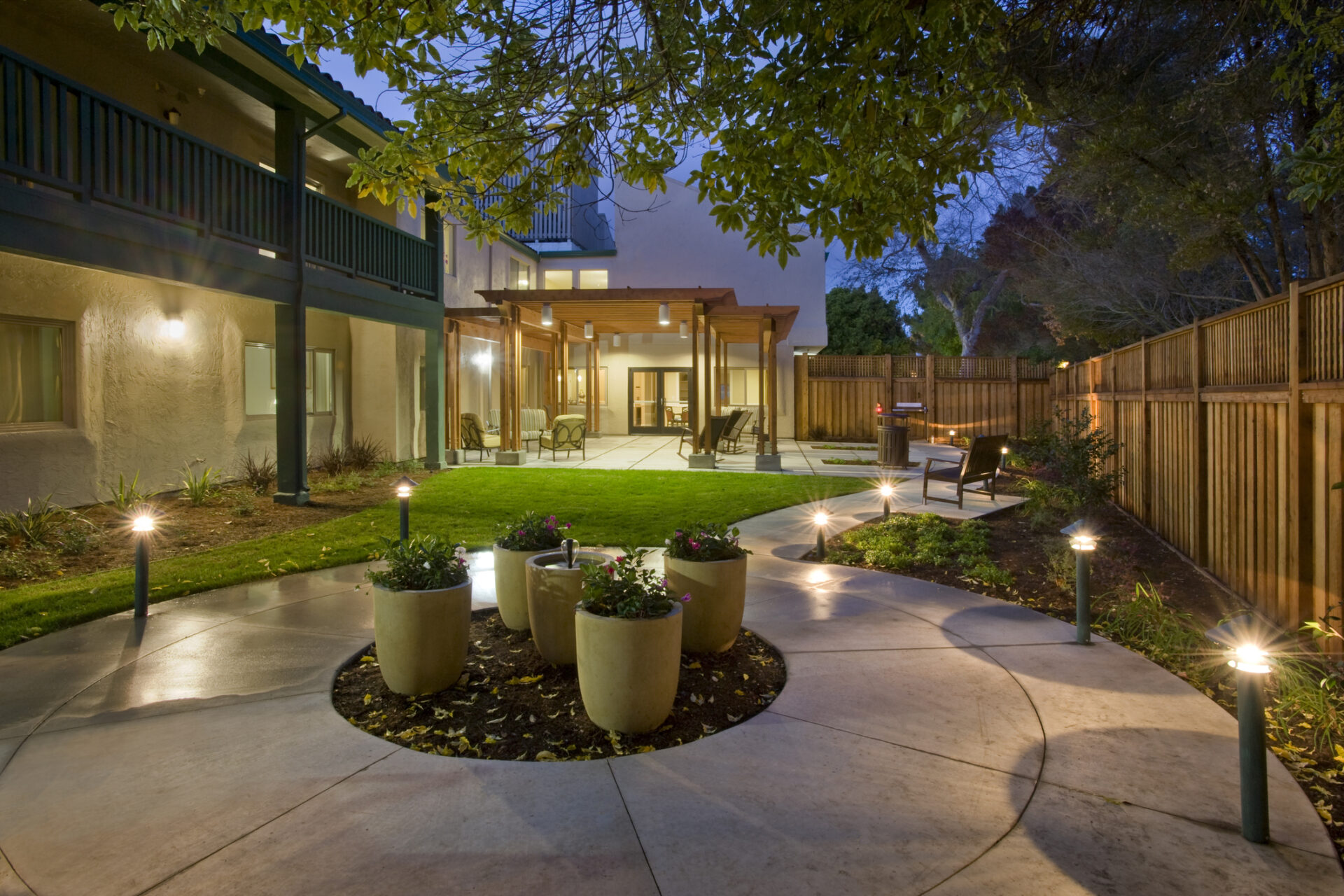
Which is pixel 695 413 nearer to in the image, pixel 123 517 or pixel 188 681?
pixel 123 517

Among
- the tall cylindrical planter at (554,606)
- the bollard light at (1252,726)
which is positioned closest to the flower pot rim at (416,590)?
the tall cylindrical planter at (554,606)

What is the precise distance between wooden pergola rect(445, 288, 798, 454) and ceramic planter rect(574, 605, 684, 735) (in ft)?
36.5

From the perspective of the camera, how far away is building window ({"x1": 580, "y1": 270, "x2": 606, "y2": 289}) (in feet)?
79.4

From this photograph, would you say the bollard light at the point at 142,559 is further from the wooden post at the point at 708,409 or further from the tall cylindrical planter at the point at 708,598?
the wooden post at the point at 708,409

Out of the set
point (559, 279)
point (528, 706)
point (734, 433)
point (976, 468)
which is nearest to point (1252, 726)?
point (528, 706)

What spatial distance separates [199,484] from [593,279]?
1623 cm

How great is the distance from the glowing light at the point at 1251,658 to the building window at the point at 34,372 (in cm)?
1015

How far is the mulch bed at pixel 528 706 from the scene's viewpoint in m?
3.37

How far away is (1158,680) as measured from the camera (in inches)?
158

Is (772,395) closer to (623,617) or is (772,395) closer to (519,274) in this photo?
(519,274)

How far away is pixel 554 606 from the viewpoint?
405 centimetres

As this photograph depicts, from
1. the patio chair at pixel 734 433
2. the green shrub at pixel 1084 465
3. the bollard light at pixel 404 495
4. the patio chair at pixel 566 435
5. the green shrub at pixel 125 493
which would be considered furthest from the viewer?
the patio chair at pixel 734 433

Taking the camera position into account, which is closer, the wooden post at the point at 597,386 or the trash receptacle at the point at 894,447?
the trash receptacle at the point at 894,447

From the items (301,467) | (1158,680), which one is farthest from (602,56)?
(301,467)
